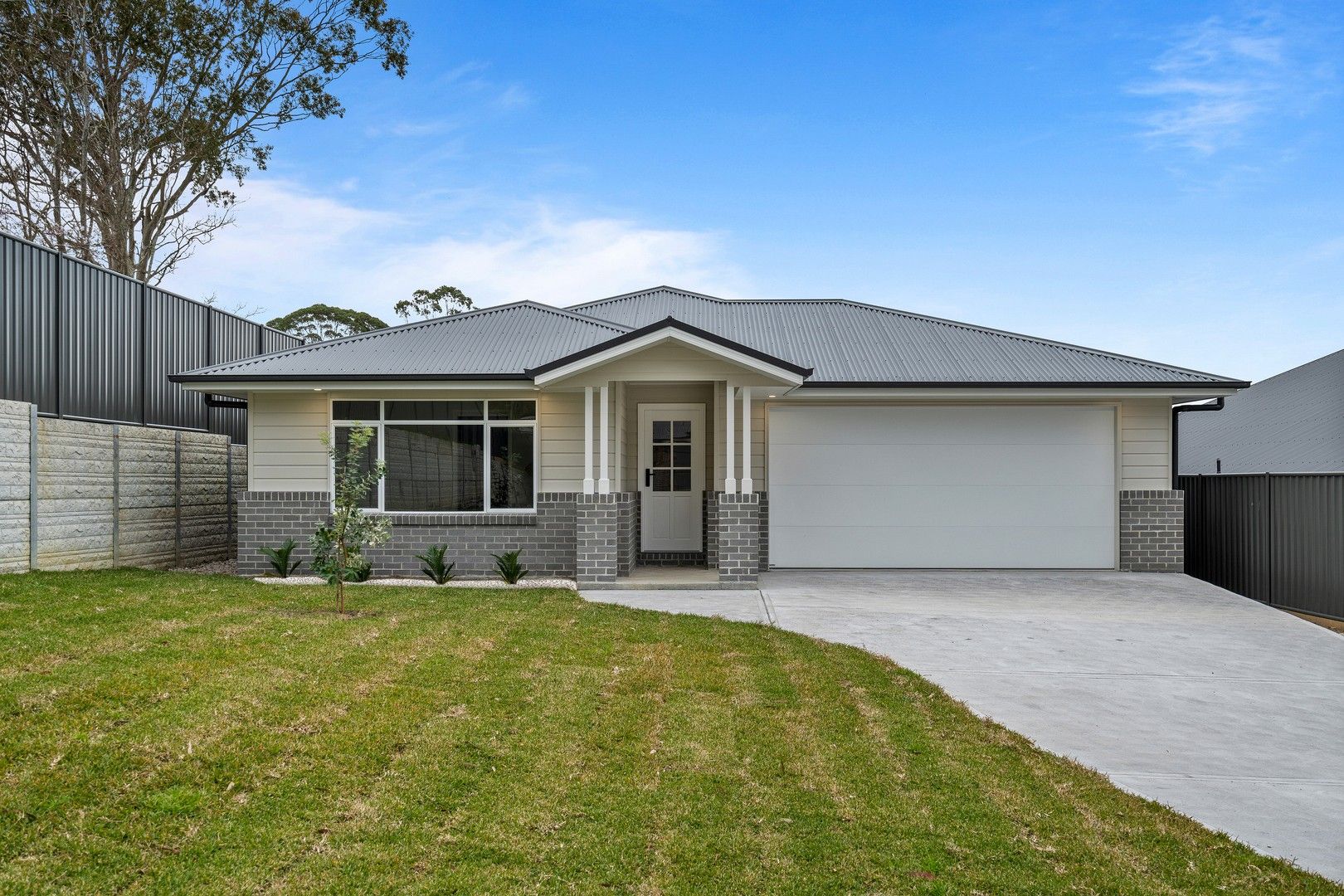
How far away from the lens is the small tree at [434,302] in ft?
118

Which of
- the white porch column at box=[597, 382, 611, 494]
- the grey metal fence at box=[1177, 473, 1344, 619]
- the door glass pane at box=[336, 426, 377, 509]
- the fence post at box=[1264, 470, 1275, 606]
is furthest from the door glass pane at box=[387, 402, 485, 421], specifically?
the fence post at box=[1264, 470, 1275, 606]

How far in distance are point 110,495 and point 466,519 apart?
15.3ft

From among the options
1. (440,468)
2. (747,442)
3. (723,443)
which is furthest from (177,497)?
(747,442)

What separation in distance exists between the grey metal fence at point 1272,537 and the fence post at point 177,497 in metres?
15.4

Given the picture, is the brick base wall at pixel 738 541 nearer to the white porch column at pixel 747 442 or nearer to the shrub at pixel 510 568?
the white porch column at pixel 747 442

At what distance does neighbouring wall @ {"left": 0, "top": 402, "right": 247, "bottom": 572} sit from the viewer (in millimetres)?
9742

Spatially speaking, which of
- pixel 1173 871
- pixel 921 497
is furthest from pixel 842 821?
pixel 921 497

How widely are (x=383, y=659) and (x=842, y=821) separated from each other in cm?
363

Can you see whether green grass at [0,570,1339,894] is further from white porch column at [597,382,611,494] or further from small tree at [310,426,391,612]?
white porch column at [597,382,611,494]

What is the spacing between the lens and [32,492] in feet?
32.4

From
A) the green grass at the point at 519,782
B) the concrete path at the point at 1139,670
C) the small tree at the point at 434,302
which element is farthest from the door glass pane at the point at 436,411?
the small tree at the point at 434,302

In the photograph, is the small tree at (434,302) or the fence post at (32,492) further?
the small tree at (434,302)

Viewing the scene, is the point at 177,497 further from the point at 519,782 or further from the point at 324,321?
the point at 324,321

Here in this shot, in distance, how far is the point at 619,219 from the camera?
60.1 ft
